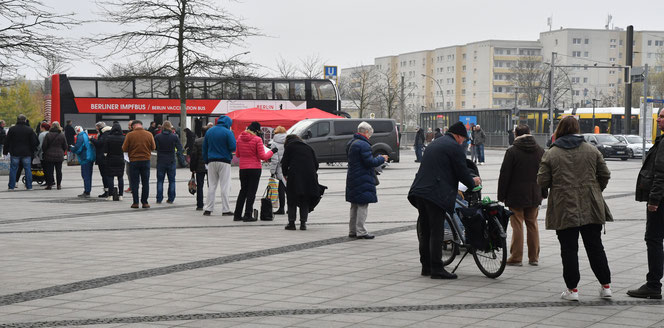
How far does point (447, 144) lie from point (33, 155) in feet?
50.6

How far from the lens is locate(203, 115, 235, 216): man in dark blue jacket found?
45.8ft

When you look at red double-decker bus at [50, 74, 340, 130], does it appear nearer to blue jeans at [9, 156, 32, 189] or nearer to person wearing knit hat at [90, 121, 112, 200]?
blue jeans at [9, 156, 32, 189]

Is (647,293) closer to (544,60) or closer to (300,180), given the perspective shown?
(300,180)

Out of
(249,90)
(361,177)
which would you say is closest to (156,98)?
(249,90)

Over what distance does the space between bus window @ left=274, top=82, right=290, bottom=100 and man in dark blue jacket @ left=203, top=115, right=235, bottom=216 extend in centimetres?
2754

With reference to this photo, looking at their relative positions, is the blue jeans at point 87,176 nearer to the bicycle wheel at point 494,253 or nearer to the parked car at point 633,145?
the bicycle wheel at point 494,253

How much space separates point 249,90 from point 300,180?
28789 mm

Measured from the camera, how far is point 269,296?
7086mm

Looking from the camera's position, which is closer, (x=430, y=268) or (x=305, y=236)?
(x=430, y=268)

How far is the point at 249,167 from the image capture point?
13469mm

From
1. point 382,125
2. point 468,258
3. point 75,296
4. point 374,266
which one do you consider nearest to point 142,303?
point 75,296

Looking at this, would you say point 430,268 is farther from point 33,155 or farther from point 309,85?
point 309,85

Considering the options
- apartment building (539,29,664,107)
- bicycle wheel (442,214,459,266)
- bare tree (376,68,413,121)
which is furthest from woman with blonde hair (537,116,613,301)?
apartment building (539,29,664,107)

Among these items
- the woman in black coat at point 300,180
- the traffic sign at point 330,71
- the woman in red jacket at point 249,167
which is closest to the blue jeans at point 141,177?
the woman in red jacket at point 249,167
